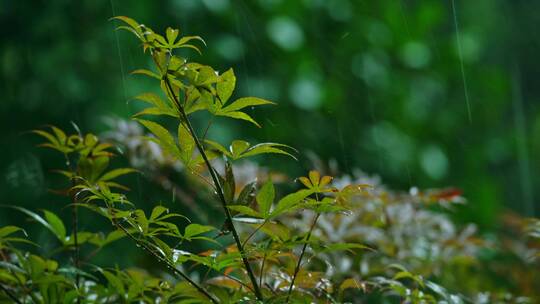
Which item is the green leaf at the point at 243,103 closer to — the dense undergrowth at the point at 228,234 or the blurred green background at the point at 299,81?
the dense undergrowth at the point at 228,234

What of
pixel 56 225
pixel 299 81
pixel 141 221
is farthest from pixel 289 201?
pixel 299 81

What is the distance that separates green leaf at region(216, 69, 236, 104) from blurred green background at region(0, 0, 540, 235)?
4.34 feet

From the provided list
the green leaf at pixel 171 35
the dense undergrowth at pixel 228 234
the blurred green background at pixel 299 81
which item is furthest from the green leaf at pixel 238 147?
the blurred green background at pixel 299 81

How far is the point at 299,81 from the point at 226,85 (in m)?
2.00

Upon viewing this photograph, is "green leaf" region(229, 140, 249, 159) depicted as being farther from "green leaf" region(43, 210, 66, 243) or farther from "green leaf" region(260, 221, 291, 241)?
"green leaf" region(43, 210, 66, 243)

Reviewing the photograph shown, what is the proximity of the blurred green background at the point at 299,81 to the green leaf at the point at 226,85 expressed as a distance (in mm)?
1322

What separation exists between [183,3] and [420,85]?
3.65ft

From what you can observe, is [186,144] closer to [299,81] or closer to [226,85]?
[226,85]

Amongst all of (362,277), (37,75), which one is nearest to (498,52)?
(37,75)

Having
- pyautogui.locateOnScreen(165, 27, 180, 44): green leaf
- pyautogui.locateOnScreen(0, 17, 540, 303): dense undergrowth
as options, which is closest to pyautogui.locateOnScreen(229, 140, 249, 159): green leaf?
pyautogui.locateOnScreen(0, 17, 540, 303): dense undergrowth

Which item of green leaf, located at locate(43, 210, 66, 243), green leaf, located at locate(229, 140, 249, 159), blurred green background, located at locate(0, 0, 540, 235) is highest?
green leaf, located at locate(229, 140, 249, 159)

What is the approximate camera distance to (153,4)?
8.21 ft

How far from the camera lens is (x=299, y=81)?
8.59ft

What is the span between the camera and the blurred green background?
240 centimetres
